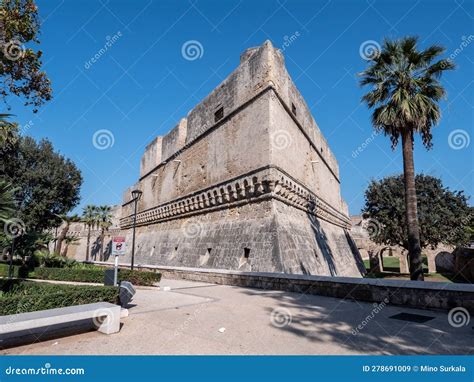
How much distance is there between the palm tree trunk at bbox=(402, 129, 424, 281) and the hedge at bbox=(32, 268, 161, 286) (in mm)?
8822

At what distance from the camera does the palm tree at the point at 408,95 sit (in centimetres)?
971

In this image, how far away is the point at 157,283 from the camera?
33.3ft

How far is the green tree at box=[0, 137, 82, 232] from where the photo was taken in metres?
22.2

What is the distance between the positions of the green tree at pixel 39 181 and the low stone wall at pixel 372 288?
20.6m

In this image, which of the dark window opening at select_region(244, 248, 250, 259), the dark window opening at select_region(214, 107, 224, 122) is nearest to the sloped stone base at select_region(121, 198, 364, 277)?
the dark window opening at select_region(244, 248, 250, 259)

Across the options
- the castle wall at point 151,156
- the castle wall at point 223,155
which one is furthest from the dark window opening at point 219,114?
the castle wall at point 151,156

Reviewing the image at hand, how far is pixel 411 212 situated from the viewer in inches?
369

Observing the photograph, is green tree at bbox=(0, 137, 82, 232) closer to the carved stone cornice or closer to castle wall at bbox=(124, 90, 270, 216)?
castle wall at bbox=(124, 90, 270, 216)

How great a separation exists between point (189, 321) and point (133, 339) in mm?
1207

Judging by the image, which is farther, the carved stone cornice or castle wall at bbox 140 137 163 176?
castle wall at bbox 140 137 163 176

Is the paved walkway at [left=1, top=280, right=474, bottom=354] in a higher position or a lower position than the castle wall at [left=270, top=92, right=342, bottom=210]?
lower

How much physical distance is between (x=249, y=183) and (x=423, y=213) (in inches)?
823

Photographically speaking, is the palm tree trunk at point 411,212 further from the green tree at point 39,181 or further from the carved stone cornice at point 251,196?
the green tree at point 39,181

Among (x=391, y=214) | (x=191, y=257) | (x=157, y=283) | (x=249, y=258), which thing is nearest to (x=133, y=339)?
(x=157, y=283)
